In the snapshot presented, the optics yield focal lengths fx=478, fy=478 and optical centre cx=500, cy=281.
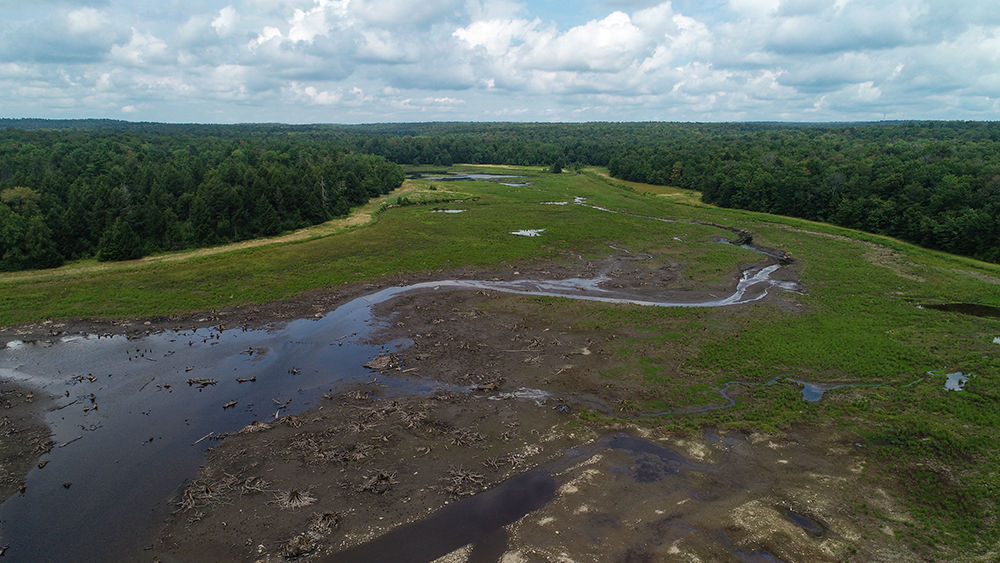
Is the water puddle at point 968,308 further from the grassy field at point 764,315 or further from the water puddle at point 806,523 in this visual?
the water puddle at point 806,523

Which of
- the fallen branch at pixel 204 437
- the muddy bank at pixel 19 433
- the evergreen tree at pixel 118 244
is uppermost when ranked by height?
the evergreen tree at pixel 118 244

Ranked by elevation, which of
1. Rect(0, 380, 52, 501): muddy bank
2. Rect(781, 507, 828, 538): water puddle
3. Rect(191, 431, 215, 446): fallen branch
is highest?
Rect(0, 380, 52, 501): muddy bank

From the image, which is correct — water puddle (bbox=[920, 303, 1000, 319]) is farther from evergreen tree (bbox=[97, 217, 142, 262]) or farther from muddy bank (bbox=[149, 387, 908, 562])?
evergreen tree (bbox=[97, 217, 142, 262])

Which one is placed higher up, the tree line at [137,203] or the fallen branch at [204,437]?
the tree line at [137,203]

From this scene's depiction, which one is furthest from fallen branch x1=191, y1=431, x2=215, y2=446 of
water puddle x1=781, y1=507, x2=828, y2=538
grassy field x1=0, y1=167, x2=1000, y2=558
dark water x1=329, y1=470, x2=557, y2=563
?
water puddle x1=781, y1=507, x2=828, y2=538

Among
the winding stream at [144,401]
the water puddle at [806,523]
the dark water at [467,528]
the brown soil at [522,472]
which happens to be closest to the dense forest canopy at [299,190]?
the winding stream at [144,401]

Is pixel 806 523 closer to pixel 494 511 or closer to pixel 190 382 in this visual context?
pixel 494 511

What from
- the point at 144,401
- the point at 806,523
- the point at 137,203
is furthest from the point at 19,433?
the point at 137,203
